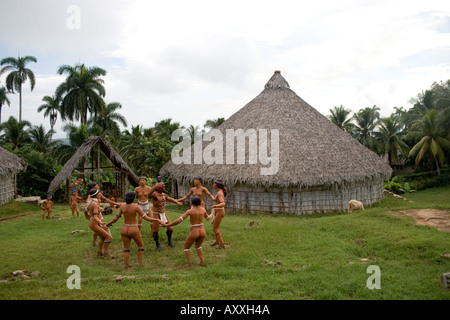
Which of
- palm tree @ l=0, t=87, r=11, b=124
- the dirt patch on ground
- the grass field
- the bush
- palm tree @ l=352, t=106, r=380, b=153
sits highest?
palm tree @ l=0, t=87, r=11, b=124

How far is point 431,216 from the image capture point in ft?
42.1

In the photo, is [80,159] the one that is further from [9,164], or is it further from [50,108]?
[50,108]

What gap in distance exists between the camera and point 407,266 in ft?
26.8

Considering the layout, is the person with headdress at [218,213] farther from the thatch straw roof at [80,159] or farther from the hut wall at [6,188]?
the hut wall at [6,188]

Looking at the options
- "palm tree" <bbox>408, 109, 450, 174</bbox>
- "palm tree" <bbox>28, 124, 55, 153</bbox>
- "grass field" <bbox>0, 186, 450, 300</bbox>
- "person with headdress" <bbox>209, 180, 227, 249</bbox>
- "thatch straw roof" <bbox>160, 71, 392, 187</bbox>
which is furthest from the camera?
"palm tree" <bbox>28, 124, 55, 153</bbox>

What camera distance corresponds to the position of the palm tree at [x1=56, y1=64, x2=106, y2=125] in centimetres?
3325

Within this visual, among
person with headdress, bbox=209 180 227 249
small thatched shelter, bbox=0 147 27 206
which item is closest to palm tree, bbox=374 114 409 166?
person with headdress, bbox=209 180 227 249

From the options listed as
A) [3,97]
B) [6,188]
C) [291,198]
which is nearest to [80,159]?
[6,188]

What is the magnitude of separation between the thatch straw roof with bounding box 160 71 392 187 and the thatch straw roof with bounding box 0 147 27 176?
7919 mm

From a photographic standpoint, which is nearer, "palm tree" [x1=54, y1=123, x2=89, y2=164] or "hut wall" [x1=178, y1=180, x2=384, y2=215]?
"hut wall" [x1=178, y1=180, x2=384, y2=215]

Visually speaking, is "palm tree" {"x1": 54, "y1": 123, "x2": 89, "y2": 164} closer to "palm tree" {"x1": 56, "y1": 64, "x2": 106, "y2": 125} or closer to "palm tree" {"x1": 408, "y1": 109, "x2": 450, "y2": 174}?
"palm tree" {"x1": 56, "y1": 64, "x2": 106, "y2": 125}
